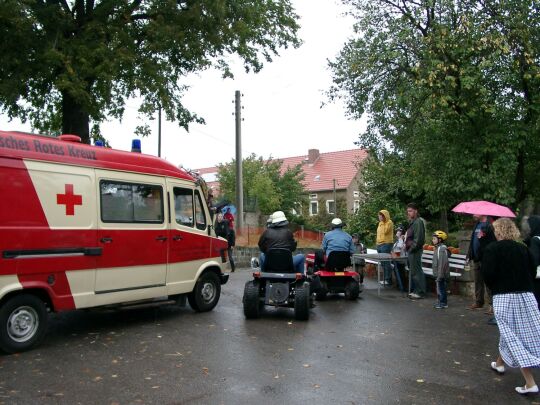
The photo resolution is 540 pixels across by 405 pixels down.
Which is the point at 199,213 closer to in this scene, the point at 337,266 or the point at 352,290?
the point at 337,266

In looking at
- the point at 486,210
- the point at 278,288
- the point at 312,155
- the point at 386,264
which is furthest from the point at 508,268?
the point at 312,155

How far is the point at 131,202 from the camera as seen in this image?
26.6ft

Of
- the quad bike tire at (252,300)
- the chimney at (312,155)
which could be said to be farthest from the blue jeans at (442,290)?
the chimney at (312,155)

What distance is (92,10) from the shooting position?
575 inches

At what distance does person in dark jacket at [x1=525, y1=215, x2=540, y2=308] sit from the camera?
680cm

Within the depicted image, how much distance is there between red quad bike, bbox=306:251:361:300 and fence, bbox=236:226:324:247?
11331mm

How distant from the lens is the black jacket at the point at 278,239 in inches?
352

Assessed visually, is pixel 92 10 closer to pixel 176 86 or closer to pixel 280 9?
A: pixel 176 86

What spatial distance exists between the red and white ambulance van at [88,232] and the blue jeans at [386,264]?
5581mm

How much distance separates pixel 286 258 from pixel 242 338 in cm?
186

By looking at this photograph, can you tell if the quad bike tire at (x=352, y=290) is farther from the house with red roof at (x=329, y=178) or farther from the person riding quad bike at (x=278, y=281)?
the house with red roof at (x=329, y=178)

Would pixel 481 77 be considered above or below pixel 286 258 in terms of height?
above

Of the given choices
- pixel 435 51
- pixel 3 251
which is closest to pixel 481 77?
pixel 435 51

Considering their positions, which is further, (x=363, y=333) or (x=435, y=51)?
(x=435, y=51)
